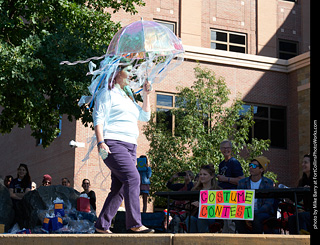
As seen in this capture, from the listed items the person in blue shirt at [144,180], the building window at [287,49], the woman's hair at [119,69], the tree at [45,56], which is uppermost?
the building window at [287,49]

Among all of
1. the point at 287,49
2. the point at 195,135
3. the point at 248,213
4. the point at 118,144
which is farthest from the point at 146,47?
the point at 287,49

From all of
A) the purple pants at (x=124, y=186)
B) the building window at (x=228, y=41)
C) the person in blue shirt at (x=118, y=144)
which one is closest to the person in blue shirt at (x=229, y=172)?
the person in blue shirt at (x=118, y=144)

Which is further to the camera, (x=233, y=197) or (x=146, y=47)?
(x=233, y=197)

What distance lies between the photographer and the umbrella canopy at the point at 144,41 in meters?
6.64

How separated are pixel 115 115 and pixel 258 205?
2961 mm

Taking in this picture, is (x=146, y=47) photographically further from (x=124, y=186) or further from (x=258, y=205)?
(x=258, y=205)

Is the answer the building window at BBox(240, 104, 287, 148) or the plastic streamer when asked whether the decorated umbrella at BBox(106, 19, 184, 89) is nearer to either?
the plastic streamer

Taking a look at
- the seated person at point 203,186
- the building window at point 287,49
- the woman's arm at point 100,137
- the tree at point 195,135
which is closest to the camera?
the woman's arm at point 100,137

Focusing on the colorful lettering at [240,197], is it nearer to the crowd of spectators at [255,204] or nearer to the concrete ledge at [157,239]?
the crowd of spectators at [255,204]

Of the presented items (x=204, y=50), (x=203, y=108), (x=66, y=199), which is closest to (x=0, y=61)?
(x=66, y=199)

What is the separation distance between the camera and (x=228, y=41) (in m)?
28.6

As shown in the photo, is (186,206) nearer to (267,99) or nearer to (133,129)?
(133,129)

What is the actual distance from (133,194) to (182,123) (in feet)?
46.5

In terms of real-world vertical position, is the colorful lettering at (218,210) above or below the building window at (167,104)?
below
